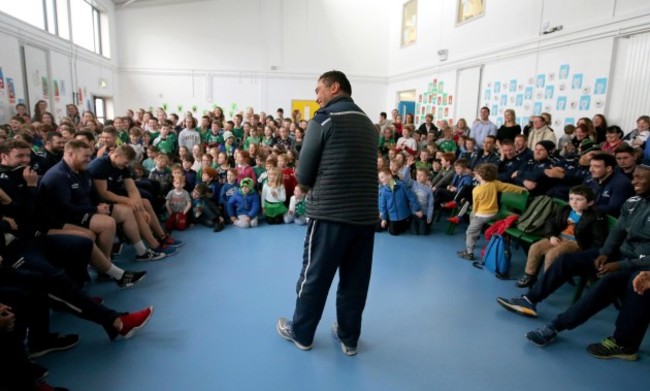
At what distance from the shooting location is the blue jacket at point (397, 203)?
5207 mm

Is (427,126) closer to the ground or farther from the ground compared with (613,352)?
farther from the ground

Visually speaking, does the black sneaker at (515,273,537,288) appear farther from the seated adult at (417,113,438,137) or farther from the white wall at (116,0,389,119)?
the white wall at (116,0,389,119)

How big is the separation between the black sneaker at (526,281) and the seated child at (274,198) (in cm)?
323

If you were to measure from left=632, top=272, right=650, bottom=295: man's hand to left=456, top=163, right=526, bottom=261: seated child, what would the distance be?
1.89m

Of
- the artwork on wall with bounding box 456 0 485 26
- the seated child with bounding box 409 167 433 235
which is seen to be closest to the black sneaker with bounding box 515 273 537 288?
the seated child with bounding box 409 167 433 235

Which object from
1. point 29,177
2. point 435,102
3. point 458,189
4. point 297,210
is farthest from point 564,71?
point 29,177

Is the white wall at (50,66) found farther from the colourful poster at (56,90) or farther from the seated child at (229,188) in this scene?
the seated child at (229,188)

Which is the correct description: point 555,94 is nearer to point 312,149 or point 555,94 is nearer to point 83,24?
point 312,149

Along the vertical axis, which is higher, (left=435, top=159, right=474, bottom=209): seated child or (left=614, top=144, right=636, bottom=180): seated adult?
(left=614, top=144, right=636, bottom=180): seated adult

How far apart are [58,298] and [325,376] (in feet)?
5.68

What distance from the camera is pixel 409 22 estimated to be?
473 inches

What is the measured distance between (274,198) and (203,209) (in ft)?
3.30

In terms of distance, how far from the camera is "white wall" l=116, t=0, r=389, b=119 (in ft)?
41.0

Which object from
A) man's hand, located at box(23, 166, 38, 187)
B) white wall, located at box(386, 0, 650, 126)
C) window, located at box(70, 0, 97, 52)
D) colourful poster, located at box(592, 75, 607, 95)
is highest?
window, located at box(70, 0, 97, 52)
